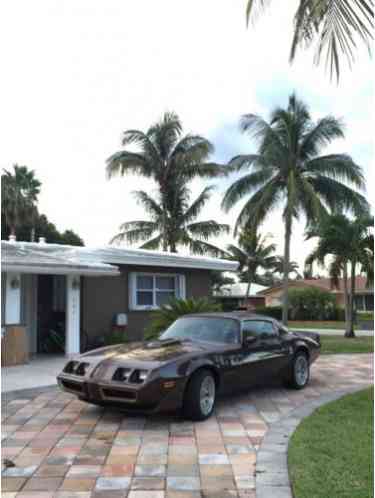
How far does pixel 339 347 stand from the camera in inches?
587

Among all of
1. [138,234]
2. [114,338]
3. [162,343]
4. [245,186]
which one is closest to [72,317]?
[114,338]

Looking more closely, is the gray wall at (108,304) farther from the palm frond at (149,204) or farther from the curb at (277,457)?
the palm frond at (149,204)

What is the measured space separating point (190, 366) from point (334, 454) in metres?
1.98

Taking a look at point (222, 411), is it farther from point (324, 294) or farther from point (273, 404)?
point (324, 294)

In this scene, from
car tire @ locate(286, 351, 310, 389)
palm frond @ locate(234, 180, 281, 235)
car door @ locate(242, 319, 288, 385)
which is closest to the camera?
car door @ locate(242, 319, 288, 385)

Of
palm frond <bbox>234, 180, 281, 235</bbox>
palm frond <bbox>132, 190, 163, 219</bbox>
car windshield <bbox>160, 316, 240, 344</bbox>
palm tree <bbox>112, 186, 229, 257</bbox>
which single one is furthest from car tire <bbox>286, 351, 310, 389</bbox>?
palm frond <bbox>132, 190, 163, 219</bbox>

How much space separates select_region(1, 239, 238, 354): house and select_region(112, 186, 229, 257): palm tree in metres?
8.43

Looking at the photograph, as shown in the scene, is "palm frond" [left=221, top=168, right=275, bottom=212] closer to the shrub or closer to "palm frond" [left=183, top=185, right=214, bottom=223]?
"palm frond" [left=183, top=185, right=214, bottom=223]

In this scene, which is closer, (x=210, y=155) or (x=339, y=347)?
(x=339, y=347)

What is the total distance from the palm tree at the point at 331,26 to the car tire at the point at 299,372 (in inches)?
184

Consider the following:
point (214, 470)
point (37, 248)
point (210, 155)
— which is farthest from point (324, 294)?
point (214, 470)

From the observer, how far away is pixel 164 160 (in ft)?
78.9

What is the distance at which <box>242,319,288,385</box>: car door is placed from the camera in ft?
23.2

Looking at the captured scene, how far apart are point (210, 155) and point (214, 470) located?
20377 millimetres
